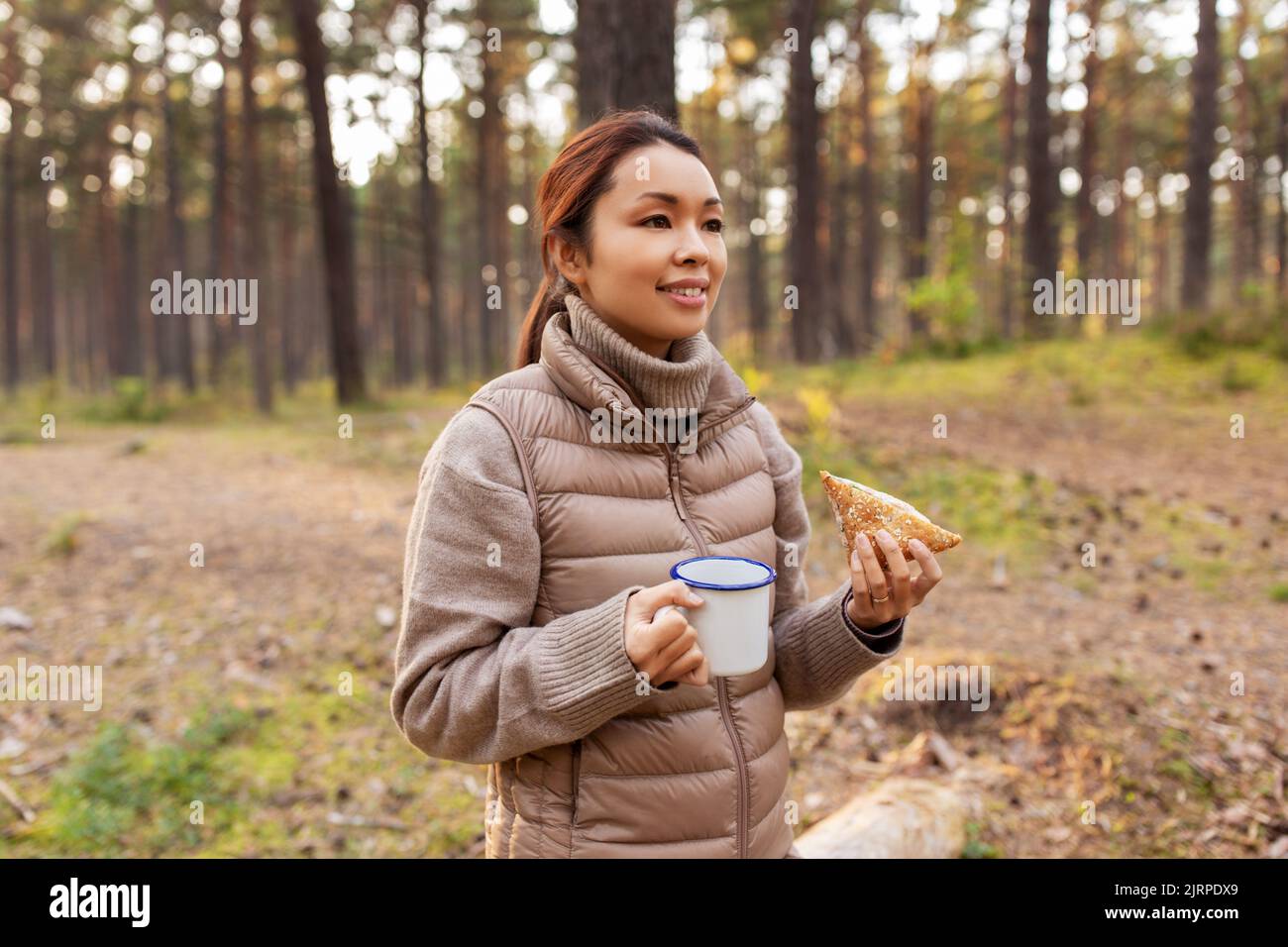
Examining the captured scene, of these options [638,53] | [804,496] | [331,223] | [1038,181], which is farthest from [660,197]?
[1038,181]

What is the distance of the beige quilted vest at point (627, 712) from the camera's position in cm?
175

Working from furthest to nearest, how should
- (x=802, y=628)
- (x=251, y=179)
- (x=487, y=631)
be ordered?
(x=251, y=179)
(x=802, y=628)
(x=487, y=631)

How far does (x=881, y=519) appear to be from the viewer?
75.5 inches

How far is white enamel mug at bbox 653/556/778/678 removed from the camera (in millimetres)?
1571

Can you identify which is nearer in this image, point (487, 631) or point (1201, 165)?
point (487, 631)

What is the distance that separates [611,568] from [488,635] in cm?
28

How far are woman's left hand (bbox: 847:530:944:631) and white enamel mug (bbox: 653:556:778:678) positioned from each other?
10.2 inches

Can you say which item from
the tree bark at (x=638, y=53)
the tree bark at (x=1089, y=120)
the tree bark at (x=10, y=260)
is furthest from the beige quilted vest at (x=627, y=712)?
the tree bark at (x=10, y=260)

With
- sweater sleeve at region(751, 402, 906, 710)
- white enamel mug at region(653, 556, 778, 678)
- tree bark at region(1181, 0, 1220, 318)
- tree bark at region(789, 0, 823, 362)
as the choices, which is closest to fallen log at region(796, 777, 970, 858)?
sweater sleeve at region(751, 402, 906, 710)

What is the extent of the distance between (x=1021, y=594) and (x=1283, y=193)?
85.6ft

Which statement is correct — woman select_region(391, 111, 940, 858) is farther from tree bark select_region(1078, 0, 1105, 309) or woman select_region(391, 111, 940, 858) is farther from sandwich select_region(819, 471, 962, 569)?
tree bark select_region(1078, 0, 1105, 309)

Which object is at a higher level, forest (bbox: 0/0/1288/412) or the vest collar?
forest (bbox: 0/0/1288/412)

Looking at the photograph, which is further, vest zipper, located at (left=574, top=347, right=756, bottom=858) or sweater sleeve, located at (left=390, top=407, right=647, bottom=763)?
vest zipper, located at (left=574, top=347, right=756, bottom=858)

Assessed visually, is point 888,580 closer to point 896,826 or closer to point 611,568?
point 611,568
